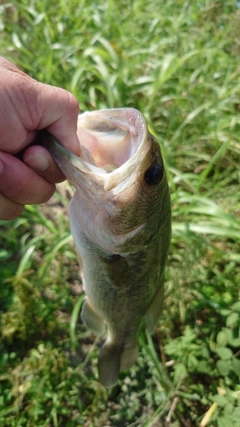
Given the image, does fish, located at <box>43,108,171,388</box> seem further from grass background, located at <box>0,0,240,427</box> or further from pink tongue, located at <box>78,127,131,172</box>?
grass background, located at <box>0,0,240,427</box>

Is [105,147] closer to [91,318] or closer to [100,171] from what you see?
[100,171]

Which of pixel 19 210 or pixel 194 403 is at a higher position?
pixel 19 210

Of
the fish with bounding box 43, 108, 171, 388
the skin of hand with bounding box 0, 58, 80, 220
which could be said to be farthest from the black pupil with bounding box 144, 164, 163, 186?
the skin of hand with bounding box 0, 58, 80, 220

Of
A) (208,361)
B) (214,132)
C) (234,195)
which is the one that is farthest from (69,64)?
(208,361)

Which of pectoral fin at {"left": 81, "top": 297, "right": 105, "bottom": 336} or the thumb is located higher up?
the thumb

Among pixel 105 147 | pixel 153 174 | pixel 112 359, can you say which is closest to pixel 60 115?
pixel 105 147

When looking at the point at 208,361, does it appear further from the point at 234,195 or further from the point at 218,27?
the point at 218,27

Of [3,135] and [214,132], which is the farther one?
[214,132]
